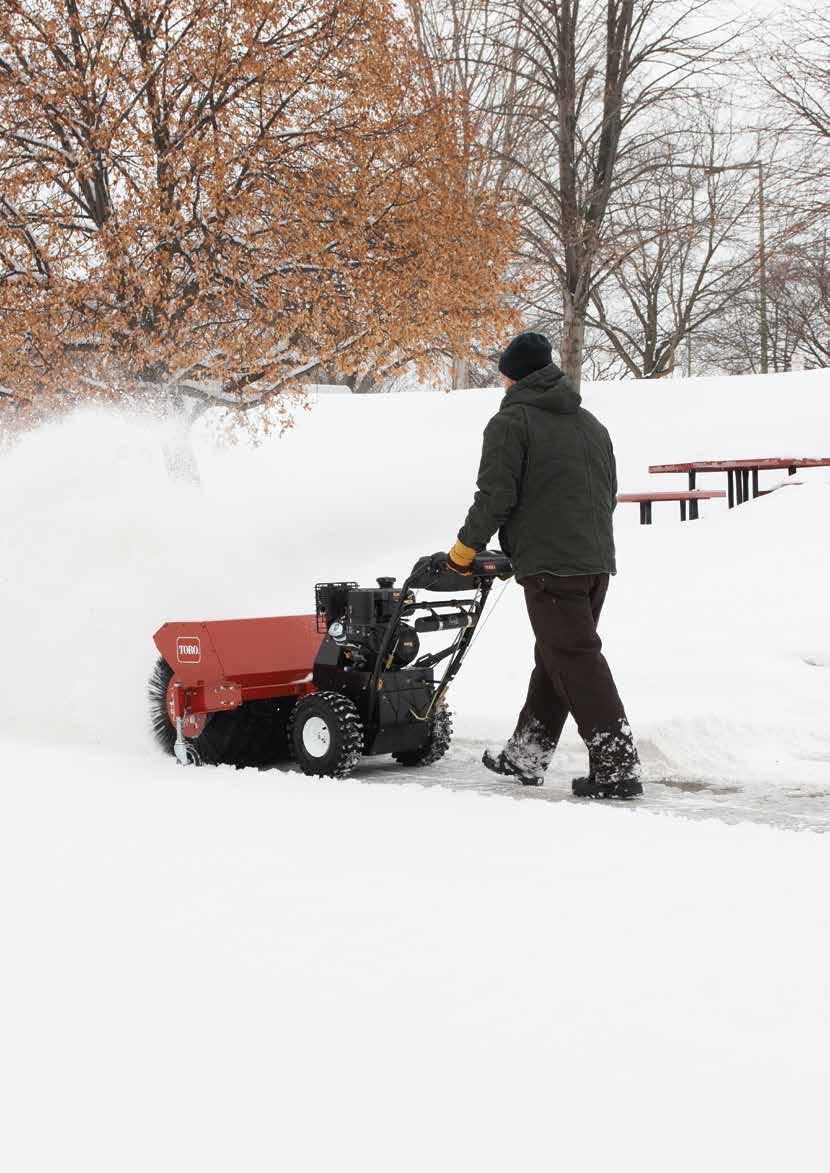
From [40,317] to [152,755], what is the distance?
28.1 feet

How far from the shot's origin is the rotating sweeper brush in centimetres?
548

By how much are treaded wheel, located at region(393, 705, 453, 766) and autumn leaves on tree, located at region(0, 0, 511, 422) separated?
8.38 metres

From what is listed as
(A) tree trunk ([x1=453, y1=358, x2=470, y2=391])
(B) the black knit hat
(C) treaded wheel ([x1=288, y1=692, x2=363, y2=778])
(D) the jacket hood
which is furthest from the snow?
(A) tree trunk ([x1=453, y1=358, x2=470, y2=391])

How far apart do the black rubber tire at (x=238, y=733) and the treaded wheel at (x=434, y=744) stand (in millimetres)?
562

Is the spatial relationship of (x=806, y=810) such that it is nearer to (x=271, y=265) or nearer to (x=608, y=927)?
(x=608, y=927)

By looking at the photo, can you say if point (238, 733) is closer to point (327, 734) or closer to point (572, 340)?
point (327, 734)

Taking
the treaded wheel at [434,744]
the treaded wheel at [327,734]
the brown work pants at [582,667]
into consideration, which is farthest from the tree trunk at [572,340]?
the brown work pants at [582,667]

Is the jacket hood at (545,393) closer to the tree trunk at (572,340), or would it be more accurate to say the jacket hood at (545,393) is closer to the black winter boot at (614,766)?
the black winter boot at (614,766)

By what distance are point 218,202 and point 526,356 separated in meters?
8.93

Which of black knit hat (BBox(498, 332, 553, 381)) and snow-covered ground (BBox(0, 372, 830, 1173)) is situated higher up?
black knit hat (BBox(498, 332, 553, 381))

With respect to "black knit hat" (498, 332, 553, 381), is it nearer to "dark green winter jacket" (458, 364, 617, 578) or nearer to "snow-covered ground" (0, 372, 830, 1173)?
"dark green winter jacket" (458, 364, 617, 578)

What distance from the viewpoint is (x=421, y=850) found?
426 centimetres

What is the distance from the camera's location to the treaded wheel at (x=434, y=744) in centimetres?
592

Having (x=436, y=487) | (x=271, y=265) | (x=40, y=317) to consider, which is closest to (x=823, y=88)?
(x=436, y=487)
